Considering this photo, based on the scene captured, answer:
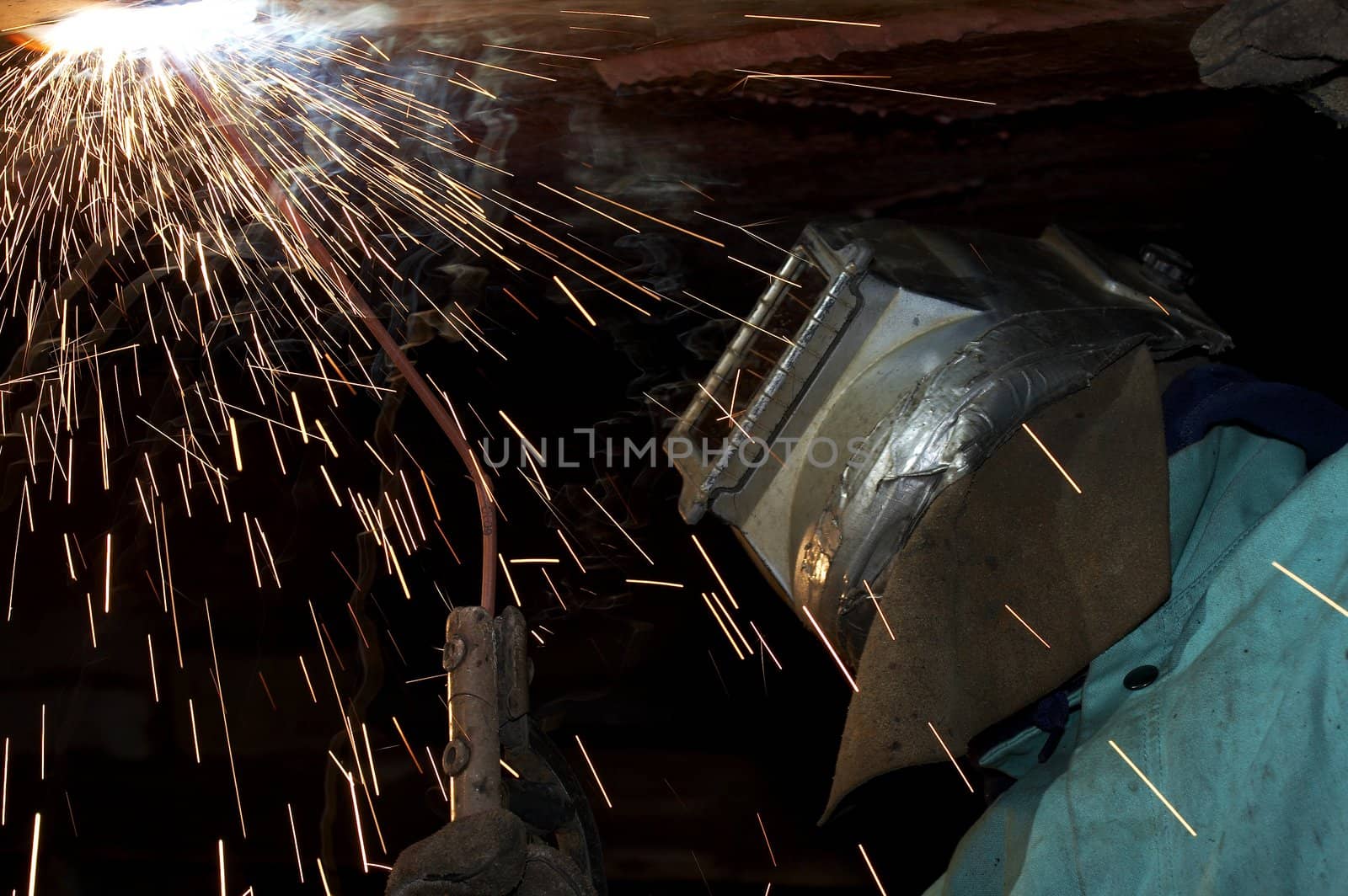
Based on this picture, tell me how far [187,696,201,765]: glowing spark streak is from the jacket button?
181 cm

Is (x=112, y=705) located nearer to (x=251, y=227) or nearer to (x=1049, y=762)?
(x=251, y=227)

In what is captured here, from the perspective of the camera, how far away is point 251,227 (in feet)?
6.95

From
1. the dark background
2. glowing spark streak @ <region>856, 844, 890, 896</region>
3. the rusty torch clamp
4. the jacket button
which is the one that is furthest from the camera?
glowing spark streak @ <region>856, 844, 890, 896</region>

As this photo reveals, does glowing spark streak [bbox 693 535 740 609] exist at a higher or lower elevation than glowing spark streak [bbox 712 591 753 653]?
higher

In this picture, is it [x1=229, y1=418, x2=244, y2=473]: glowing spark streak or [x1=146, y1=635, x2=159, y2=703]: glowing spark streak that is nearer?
[x1=146, y1=635, x2=159, y2=703]: glowing spark streak

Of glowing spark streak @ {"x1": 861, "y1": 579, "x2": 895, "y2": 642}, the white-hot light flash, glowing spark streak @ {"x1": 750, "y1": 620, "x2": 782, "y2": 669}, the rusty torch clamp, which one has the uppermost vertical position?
the white-hot light flash

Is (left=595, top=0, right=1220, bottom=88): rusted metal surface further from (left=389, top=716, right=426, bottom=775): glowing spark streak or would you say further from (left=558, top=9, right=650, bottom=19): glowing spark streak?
(left=389, top=716, right=426, bottom=775): glowing spark streak

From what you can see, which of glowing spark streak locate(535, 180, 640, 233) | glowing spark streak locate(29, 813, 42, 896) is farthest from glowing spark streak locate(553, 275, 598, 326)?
glowing spark streak locate(29, 813, 42, 896)

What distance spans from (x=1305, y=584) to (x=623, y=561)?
52.7 inches

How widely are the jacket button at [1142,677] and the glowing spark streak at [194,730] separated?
1814 millimetres

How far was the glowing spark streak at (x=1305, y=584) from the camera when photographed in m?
0.91

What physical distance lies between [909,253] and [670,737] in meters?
1.15

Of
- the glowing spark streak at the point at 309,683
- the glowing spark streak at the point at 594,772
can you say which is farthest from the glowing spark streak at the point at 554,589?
the glowing spark streak at the point at 309,683

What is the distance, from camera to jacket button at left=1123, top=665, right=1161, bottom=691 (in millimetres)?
1119
